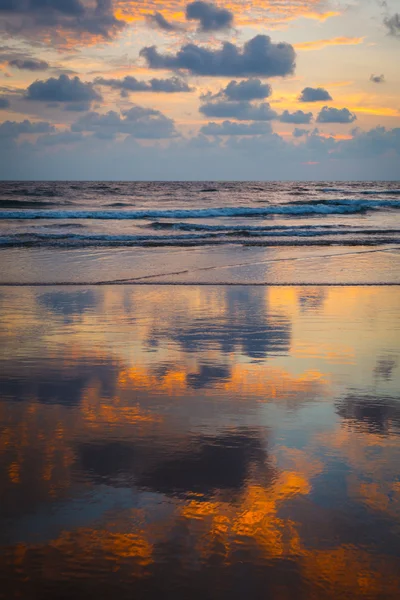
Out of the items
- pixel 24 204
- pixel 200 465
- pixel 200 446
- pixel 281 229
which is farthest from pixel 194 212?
pixel 200 465

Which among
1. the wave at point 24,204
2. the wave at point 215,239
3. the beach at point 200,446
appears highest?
the wave at point 24,204

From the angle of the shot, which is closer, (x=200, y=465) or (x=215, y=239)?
(x=200, y=465)

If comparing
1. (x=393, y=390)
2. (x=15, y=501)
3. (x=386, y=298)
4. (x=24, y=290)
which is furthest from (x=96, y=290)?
(x=15, y=501)

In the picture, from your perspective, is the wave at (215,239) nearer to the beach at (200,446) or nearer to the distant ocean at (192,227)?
the distant ocean at (192,227)

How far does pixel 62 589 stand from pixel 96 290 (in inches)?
335

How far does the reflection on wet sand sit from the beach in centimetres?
1

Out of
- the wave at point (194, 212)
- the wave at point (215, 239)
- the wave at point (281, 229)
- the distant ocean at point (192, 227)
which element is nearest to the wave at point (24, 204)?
the distant ocean at point (192, 227)

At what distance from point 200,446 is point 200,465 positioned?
285 mm

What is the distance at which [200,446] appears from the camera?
154 inches

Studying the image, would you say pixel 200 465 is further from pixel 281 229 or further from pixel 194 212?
pixel 194 212

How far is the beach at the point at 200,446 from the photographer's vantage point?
8.72 feet

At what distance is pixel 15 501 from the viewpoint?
319cm

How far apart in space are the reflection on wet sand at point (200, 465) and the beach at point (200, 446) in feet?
0.04

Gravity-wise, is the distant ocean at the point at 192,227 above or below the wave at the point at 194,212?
below
